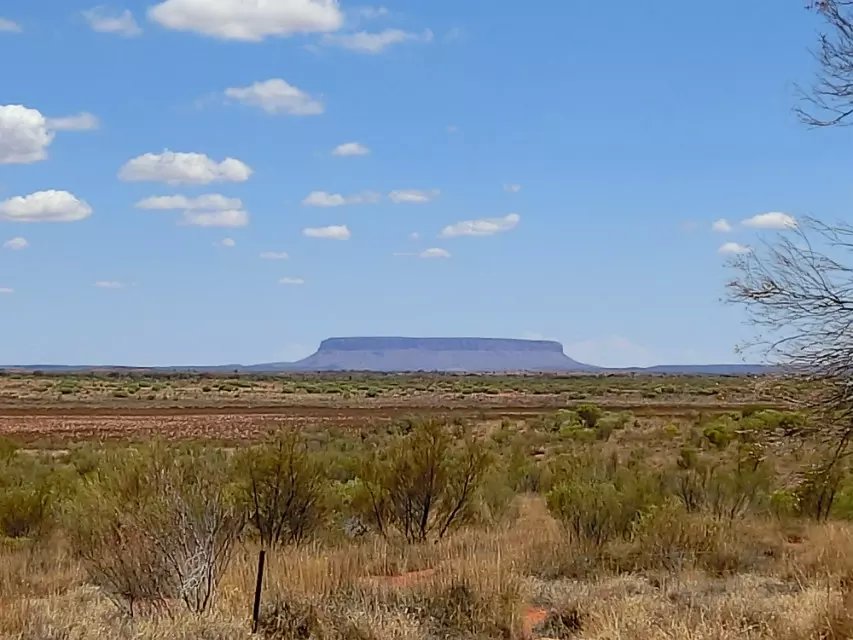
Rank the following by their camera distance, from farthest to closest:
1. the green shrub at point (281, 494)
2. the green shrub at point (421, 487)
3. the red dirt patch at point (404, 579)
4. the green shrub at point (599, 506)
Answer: the green shrub at point (421, 487) → the green shrub at point (281, 494) → the green shrub at point (599, 506) → the red dirt patch at point (404, 579)

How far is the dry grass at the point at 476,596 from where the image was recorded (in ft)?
31.4

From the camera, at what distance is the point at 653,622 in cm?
989

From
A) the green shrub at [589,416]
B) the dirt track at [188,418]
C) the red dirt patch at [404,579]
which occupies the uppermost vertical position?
the green shrub at [589,416]

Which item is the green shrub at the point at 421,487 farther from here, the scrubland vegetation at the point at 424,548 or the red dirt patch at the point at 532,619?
the red dirt patch at the point at 532,619

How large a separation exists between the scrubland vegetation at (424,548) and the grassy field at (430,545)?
0.03 m

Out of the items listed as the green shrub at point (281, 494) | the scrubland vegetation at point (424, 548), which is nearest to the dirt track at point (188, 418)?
the scrubland vegetation at point (424, 548)

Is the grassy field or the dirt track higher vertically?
the grassy field

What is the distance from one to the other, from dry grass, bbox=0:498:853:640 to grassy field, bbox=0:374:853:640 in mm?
33

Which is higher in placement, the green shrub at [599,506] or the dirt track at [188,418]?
the green shrub at [599,506]

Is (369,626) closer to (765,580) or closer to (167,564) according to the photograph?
(167,564)

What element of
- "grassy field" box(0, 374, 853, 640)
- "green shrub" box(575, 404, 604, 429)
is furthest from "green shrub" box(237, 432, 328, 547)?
"green shrub" box(575, 404, 604, 429)

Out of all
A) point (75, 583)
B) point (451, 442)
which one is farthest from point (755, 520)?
point (75, 583)

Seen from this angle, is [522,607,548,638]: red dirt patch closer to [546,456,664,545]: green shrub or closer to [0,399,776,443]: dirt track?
[546,456,664,545]: green shrub

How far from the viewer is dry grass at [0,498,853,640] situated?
957 centimetres
